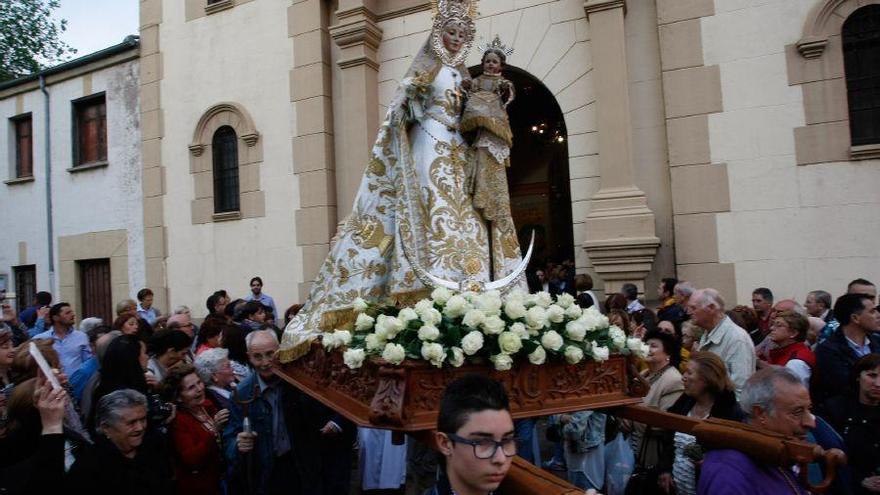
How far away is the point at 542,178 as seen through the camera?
48.1ft

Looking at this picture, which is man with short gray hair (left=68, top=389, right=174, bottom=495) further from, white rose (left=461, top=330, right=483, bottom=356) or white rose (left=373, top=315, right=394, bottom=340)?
white rose (left=461, top=330, right=483, bottom=356)

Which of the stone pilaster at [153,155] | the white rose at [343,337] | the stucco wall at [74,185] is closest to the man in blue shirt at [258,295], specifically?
the stone pilaster at [153,155]

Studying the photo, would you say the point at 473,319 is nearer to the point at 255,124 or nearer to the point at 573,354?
the point at 573,354

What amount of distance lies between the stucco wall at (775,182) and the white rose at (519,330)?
246 inches

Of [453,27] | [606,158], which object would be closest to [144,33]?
[606,158]

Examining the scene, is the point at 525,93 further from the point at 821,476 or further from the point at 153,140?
the point at 821,476

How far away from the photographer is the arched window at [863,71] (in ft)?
25.8

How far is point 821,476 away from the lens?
3002 mm

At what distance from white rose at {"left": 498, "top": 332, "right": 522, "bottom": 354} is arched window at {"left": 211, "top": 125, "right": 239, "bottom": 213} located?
10.2m

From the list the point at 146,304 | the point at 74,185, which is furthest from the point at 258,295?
Answer: the point at 74,185

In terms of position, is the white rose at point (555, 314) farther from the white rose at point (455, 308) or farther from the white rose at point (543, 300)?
the white rose at point (455, 308)

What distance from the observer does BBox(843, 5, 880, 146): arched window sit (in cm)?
788

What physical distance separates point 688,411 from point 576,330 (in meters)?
1.16

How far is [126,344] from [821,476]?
3731 mm
